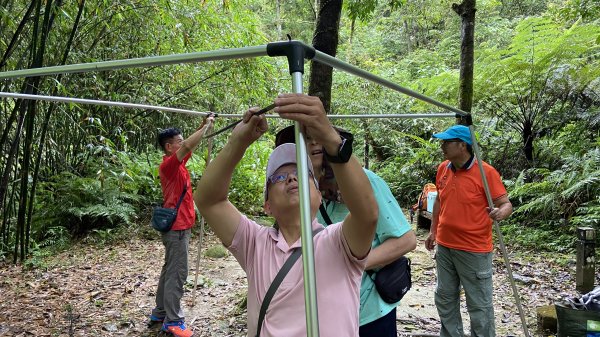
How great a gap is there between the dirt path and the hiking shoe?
157mm

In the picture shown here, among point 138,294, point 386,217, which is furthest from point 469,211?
point 138,294

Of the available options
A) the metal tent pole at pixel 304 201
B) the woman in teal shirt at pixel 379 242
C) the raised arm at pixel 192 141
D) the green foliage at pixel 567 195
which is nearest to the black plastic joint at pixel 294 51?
the metal tent pole at pixel 304 201

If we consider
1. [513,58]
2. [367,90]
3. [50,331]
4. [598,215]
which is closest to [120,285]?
[50,331]

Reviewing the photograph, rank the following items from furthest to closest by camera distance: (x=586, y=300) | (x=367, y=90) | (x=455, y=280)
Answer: (x=367, y=90)
(x=455, y=280)
(x=586, y=300)

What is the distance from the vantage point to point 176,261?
3635 mm

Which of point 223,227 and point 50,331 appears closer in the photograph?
point 223,227

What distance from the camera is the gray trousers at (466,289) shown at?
2.98m

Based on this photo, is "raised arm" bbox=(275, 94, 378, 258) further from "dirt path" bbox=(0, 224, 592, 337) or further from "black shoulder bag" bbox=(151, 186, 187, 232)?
"dirt path" bbox=(0, 224, 592, 337)

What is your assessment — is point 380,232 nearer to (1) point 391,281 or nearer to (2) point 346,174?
Answer: (1) point 391,281

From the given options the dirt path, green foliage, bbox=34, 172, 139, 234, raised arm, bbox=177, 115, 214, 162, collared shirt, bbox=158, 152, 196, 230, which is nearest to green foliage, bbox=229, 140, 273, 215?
green foliage, bbox=34, 172, 139, 234

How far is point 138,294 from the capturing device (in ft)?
15.0

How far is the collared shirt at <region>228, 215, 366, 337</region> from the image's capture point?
1225 millimetres

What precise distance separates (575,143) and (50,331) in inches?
293

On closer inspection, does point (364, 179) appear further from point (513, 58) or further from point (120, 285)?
point (513, 58)
